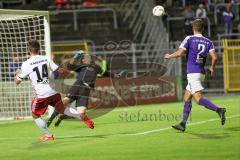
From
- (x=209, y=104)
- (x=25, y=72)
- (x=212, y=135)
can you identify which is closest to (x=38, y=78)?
(x=25, y=72)

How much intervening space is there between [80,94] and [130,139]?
4.03m

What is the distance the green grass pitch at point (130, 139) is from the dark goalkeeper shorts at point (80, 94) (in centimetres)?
60

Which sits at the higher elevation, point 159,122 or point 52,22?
point 52,22

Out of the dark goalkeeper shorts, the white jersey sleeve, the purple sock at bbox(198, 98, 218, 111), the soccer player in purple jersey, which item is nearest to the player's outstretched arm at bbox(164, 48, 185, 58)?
the soccer player in purple jersey

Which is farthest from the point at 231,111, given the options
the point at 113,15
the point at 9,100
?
the point at 113,15

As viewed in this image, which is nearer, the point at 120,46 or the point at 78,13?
the point at 120,46

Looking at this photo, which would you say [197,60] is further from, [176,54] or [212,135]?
[212,135]

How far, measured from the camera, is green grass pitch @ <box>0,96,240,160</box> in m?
12.3

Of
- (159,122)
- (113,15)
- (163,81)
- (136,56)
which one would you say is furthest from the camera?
(113,15)

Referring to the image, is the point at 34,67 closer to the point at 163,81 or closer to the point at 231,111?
the point at 231,111

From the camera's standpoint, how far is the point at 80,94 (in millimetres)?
18312

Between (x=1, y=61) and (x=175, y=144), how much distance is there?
8.89 meters

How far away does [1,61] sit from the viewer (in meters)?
21.0

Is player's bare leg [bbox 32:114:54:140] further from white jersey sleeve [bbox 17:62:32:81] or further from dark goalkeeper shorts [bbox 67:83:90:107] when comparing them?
dark goalkeeper shorts [bbox 67:83:90:107]
